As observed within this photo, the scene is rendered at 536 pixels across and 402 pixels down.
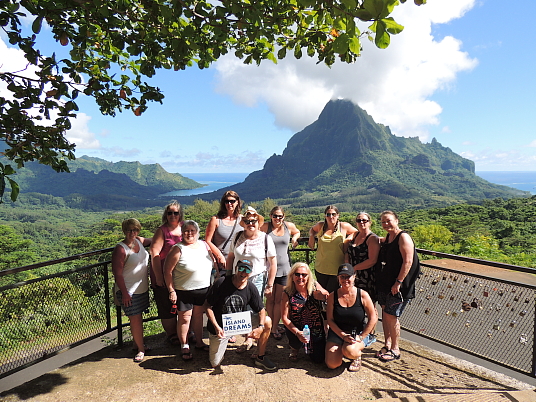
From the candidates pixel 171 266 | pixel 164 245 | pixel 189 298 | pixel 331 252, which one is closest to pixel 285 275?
pixel 331 252

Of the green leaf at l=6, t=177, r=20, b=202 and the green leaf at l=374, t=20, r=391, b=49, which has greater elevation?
the green leaf at l=374, t=20, r=391, b=49

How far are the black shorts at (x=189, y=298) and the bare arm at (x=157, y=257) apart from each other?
27cm

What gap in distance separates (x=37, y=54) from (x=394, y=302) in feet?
13.0

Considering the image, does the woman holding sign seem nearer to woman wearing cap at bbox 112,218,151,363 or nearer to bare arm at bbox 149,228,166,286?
bare arm at bbox 149,228,166,286

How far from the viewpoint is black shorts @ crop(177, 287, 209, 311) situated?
3.38 m

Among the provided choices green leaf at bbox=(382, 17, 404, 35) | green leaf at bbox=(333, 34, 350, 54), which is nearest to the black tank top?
green leaf at bbox=(333, 34, 350, 54)

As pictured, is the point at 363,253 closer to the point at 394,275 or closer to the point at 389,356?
the point at 394,275

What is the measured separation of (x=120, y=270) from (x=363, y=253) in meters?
2.50

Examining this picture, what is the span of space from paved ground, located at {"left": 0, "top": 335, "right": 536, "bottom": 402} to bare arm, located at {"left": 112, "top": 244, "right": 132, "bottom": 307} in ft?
2.27

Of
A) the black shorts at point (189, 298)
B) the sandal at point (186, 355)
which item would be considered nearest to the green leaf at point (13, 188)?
the black shorts at point (189, 298)

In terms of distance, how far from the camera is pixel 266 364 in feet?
10.8

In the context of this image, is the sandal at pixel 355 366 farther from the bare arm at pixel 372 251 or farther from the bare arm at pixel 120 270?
the bare arm at pixel 120 270

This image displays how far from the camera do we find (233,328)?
129 inches

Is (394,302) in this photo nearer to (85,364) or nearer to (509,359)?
(509,359)
